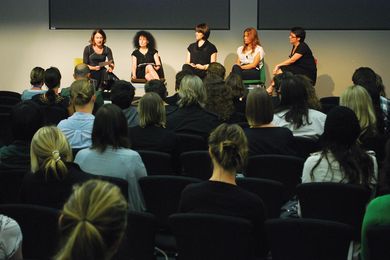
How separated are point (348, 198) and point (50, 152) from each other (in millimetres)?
1684

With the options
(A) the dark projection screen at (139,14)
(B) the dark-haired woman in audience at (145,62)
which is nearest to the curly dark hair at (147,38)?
(B) the dark-haired woman in audience at (145,62)

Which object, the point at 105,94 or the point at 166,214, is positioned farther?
the point at 105,94

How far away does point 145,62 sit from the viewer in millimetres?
10477

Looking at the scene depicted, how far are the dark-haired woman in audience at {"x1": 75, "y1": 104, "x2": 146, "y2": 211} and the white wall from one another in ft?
23.2

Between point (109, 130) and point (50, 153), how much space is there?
0.66 metres

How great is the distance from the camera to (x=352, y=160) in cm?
386

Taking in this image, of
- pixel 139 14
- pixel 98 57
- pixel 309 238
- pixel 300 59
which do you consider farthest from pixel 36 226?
pixel 139 14

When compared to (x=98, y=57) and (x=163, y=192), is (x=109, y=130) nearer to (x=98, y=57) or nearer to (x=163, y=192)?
(x=163, y=192)

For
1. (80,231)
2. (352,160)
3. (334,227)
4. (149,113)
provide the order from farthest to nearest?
(149,113) < (352,160) < (334,227) < (80,231)

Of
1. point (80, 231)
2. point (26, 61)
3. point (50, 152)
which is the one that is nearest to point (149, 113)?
point (50, 152)

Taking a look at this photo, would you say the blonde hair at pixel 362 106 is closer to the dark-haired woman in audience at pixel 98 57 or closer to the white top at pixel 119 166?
the white top at pixel 119 166

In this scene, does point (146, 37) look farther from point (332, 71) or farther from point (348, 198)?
point (348, 198)

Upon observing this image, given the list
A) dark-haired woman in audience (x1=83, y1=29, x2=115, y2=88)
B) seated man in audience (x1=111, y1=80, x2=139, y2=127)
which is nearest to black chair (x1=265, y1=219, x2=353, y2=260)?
seated man in audience (x1=111, y1=80, x2=139, y2=127)

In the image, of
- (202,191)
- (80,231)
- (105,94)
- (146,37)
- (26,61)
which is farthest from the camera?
(26,61)
